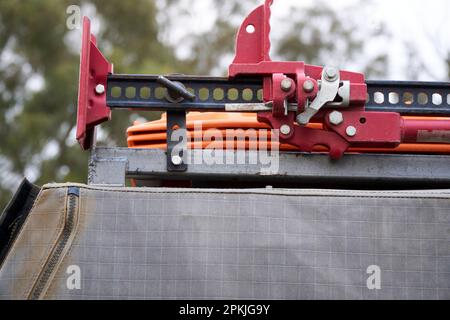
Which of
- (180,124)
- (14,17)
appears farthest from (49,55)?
(180,124)

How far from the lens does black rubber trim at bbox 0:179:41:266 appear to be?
6.80ft

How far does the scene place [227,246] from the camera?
1.97 metres

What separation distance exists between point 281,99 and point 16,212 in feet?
2.11

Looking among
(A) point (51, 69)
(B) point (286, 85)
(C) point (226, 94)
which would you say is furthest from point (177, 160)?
(A) point (51, 69)

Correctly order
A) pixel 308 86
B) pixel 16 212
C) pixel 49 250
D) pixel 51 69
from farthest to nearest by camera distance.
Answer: pixel 51 69 < pixel 308 86 < pixel 16 212 < pixel 49 250

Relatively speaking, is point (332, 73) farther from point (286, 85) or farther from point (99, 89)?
point (99, 89)

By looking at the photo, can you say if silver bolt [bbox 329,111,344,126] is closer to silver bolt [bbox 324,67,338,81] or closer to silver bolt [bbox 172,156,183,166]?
silver bolt [bbox 324,67,338,81]

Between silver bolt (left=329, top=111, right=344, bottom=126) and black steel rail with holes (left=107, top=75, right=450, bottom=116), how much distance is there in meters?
0.08

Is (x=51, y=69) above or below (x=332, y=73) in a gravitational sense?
above

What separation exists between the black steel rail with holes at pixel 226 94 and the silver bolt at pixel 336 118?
0.26 ft

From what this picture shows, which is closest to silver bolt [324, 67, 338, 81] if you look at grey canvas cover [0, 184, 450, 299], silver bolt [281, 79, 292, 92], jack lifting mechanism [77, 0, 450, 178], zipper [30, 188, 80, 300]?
jack lifting mechanism [77, 0, 450, 178]

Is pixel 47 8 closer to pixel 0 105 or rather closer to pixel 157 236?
pixel 0 105

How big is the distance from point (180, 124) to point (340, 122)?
1.24ft

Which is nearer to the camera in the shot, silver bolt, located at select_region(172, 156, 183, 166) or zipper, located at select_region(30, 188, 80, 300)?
zipper, located at select_region(30, 188, 80, 300)
